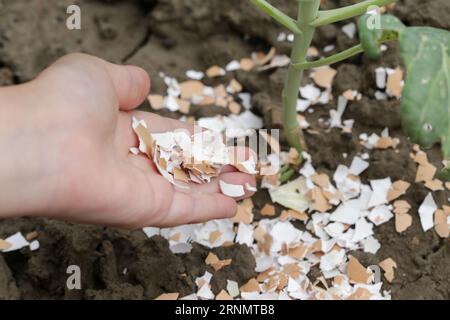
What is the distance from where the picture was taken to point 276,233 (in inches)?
49.7

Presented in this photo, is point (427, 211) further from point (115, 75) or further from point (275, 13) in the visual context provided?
point (115, 75)

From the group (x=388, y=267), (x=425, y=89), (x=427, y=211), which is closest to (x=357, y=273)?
(x=388, y=267)

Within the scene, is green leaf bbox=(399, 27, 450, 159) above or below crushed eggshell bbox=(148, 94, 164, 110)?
above

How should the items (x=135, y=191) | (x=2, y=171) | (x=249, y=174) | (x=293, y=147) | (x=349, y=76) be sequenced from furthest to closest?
(x=349, y=76), (x=293, y=147), (x=249, y=174), (x=135, y=191), (x=2, y=171)

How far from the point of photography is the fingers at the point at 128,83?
116 centimetres

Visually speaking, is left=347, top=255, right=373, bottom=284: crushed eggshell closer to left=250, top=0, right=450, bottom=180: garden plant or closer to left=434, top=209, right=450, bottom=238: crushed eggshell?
left=434, top=209, right=450, bottom=238: crushed eggshell

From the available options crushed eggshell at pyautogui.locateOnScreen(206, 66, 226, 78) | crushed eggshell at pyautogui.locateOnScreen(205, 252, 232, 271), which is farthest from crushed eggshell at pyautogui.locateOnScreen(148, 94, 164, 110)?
crushed eggshell at pyautogui.locateOnScreen(205, 252, 232, 271)

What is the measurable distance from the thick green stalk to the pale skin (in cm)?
20

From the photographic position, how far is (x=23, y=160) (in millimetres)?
979

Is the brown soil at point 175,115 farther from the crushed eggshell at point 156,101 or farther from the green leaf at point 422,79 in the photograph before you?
the green leaf at point 422,79

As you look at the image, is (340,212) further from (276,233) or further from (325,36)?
(325,36)

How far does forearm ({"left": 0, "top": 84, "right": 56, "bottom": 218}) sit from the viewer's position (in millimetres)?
971

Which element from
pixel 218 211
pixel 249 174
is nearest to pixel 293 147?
pixel 249 174
